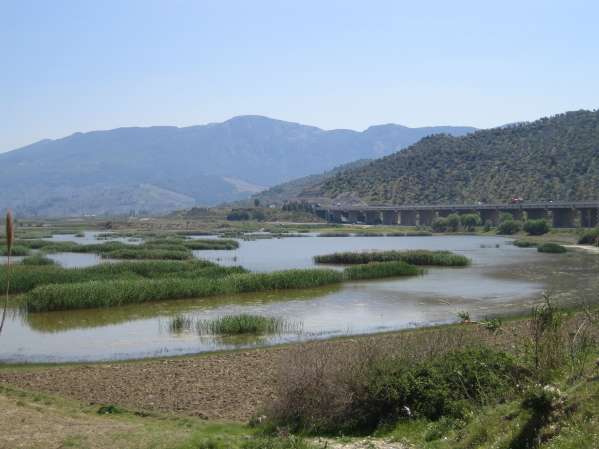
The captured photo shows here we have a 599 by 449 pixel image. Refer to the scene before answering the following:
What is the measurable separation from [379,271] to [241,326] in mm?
20378

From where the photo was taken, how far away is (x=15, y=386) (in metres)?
18.7

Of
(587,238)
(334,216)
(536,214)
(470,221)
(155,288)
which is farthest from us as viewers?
(334,216)

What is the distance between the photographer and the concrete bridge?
99456 mm

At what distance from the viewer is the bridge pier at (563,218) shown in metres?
102

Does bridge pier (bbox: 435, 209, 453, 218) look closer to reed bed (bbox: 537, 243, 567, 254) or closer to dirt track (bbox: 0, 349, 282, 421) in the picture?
reed bed (bbox: 537, 243, 567, 254)

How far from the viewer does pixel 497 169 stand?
154875 millimetres

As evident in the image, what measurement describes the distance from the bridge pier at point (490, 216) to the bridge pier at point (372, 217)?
89.0 feet

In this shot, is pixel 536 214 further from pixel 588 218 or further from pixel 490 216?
pixel 588 218

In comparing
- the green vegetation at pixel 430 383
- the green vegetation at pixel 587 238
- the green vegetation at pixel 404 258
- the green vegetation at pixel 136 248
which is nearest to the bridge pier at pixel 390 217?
the green vegetation at pixel 587 238

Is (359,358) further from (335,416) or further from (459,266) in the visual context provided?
(459,266)

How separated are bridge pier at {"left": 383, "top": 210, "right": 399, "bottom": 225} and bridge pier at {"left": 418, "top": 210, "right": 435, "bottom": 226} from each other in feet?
23.8

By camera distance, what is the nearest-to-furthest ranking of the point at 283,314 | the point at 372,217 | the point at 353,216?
the point at 283,314
the point at 372,217
the point at 353,216

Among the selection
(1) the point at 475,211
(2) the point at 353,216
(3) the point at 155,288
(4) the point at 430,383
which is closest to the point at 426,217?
(1) the point at 475,211

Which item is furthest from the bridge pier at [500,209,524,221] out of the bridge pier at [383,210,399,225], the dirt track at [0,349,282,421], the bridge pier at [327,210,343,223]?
the dirt track at [0,349,282,421]
